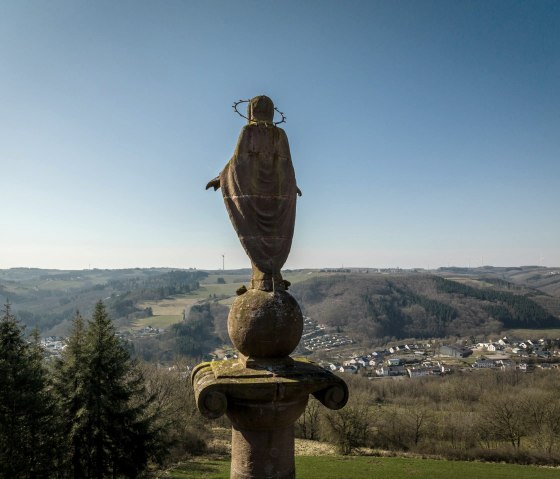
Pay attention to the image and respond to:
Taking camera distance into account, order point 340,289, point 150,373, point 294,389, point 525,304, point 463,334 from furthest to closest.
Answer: point 340,289 → point 525,304 → point 463,334 → point 150,373 → point 294,389

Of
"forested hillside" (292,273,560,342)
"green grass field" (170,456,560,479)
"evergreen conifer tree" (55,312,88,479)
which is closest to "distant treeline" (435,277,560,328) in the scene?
"forested hillside" (292,273,560,342)

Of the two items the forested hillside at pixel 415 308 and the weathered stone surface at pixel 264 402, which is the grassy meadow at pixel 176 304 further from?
the weathered stone surface at pixel 264 402

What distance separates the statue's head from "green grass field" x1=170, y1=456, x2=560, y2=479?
27925 mm

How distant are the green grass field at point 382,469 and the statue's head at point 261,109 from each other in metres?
27.9

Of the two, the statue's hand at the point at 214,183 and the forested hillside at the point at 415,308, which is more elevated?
the statue's hand at the point at 214,183

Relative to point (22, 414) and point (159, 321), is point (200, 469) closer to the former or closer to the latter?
point (22, 414)

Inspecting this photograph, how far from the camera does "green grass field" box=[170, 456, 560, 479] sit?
30.3m

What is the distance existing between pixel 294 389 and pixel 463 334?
130802 millimetres

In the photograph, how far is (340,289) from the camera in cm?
14338

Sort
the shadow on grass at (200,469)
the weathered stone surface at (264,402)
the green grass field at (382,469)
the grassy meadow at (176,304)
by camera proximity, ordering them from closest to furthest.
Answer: the weathered stone surface at (264,402)
the shadow on grass at (200,469)
the green grass field at (382,469)
the grassy meadow at (176,304)

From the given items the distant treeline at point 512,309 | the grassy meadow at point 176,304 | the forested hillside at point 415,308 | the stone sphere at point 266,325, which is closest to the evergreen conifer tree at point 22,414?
the stone sphere at point 266,325

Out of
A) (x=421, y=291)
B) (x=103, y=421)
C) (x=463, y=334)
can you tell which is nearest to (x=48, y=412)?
(x=103, y=421)

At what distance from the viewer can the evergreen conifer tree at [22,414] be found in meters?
17.3

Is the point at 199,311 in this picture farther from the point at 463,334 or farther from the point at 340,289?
the point at 463,334
